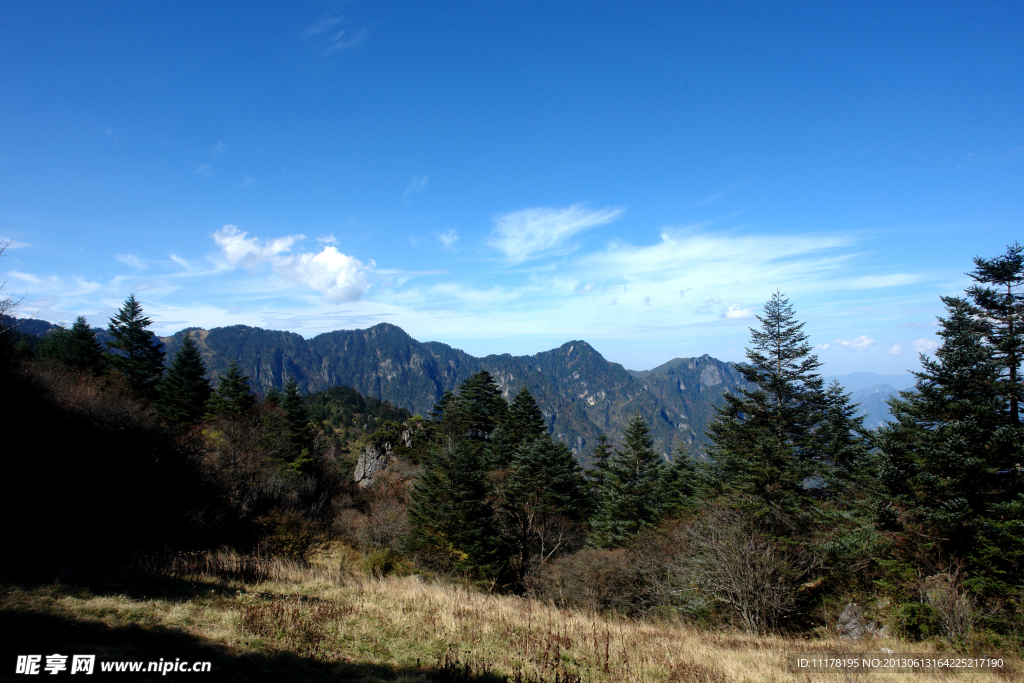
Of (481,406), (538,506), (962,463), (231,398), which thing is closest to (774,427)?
(962,463)

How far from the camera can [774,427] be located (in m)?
26.4

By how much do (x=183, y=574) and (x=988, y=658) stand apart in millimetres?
19463

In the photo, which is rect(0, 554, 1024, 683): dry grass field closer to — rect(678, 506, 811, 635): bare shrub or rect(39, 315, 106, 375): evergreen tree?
rect(678, 506, 811, 635): bare shrub

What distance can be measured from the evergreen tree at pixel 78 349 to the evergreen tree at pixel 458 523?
1422 inches

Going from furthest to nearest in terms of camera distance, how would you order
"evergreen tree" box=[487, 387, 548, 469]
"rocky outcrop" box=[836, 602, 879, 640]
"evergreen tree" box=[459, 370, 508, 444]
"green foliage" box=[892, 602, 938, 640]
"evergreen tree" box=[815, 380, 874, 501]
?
"evergreen tree" box=[459, 370, 508, 444]
"evergreen tree" box=[487, 387, 548, 469]
"evergreen tree" box=[815, 380, 874, 501]
"rocky outcrop" box=[836, 602, 879, 640]
"green foliage" box=[892, 602, 938, 640]

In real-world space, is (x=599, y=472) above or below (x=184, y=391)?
below

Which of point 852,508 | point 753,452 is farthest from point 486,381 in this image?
point 852,508

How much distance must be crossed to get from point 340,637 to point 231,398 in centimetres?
4977

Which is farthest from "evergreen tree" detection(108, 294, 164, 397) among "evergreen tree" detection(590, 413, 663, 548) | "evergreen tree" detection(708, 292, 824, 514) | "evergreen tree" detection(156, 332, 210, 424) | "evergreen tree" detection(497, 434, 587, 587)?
"evergreen tree" detection(708, 292, 824, 514)

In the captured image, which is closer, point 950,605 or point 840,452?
point 950,605

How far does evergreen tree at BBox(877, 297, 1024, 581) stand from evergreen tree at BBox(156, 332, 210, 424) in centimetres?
5635

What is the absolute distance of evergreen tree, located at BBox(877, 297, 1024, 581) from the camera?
16250 mm

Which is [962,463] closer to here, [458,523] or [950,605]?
[950,605]

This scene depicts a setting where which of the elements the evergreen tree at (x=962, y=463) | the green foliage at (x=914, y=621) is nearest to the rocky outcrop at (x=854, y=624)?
the green foliage at (x=914, y=621)
